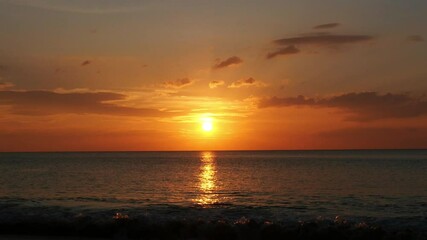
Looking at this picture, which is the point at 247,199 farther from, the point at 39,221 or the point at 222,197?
the point at 39,221

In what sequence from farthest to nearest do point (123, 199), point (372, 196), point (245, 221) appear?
point (372, 196), point (123, 199), point (245, 221)

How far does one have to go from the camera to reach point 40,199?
33.5 m

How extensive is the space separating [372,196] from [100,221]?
78.1 ft

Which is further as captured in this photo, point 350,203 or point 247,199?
point 247,199

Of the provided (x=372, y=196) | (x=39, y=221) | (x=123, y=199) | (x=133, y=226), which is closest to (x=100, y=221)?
(x=133, y=226)

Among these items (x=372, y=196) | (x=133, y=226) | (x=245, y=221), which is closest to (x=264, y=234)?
(x=245, y=221)

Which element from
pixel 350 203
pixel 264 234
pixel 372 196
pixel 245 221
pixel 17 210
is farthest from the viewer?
pixel 372 196

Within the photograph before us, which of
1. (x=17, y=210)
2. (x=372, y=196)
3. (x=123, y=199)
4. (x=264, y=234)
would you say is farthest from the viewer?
(x=372, y=196)

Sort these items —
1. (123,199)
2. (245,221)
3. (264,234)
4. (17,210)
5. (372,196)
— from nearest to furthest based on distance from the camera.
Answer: (264,234) → (245,221) → (17,210) → (123,199) → (372,196)

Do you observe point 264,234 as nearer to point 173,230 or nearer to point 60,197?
point 173,230

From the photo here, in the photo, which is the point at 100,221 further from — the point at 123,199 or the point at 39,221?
the point at 123,199

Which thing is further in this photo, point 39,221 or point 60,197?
point 60,197

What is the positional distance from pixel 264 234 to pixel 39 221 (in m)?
9.46

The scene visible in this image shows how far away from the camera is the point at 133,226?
1841 centimetres
